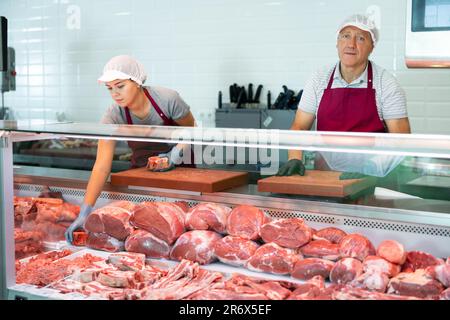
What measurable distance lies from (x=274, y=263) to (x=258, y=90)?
3.88 meters

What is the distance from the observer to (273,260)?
2.06 meters

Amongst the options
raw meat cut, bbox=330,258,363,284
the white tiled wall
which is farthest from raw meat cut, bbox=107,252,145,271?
the white tiled wall

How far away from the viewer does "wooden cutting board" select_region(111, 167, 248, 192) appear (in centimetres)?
250

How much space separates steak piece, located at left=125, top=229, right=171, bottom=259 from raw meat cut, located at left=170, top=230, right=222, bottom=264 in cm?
4

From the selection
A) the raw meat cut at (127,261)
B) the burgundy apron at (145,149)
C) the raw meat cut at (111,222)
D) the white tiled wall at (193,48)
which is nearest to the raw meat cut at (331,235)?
the raw meat cut at (127,261)

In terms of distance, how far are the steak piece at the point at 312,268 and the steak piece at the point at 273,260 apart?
3 cm

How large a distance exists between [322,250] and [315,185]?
0.40 meters

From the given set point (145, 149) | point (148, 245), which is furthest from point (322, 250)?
point (145, 149)

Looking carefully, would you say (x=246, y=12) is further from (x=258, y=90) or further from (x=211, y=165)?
(x=211, y=165)

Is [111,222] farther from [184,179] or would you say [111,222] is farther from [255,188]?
[255,188]

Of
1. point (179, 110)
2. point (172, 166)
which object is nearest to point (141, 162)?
point (172, 166)

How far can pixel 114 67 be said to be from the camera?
3660 mm

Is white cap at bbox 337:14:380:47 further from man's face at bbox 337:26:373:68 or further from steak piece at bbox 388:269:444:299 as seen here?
steak piece at bbox 388:269:444:299

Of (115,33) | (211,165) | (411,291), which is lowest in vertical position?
(411,291)
